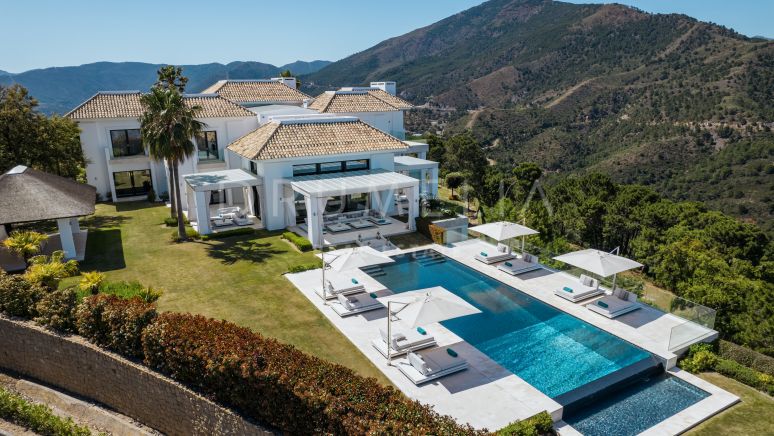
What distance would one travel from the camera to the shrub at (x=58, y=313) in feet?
57.2

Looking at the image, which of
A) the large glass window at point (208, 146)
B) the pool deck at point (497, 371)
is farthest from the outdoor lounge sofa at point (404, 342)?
the large glass window at point (208, 146)

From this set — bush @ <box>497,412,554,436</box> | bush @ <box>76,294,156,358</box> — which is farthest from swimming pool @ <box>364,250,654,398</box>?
bush @ <box>76,294,156,358</box>

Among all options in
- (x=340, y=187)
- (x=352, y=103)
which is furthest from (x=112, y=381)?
(x=352, y=103)

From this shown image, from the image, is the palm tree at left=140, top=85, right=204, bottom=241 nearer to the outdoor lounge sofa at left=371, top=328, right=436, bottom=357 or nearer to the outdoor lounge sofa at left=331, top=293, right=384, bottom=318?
the outdoor lounge sofa at left=331, top=293, right=384, bottom=318

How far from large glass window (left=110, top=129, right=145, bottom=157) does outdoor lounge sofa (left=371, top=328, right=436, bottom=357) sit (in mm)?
31739

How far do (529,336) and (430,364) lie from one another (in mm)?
5259

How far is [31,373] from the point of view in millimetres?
18688

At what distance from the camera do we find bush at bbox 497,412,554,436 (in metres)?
12.9

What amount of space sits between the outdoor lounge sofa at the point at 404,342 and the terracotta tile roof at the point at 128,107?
90.6ft

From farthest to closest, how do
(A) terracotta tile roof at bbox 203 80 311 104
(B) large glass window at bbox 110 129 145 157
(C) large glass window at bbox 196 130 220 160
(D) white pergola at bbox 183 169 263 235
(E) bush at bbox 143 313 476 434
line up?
1. (A) terracotta tile roof at bbox 203 80 311 104
2. (B) large glass window at bbox 110 129 145 157
3. (C) large glass window at bbox 196 130 220 160
4. (D) white pergola at bbox 183 169 263 235
5. (E) bush at bbox 143 313 476 434

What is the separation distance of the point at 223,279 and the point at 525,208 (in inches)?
759

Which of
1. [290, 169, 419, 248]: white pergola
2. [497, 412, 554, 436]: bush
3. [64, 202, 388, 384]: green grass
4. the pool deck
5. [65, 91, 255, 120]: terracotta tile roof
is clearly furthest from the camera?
[65, 91, 255, 120]: terracotta tile roof

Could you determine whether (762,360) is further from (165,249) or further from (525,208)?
(165,249)

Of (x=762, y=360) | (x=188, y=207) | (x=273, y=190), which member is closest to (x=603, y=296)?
(x=762, y=360)
